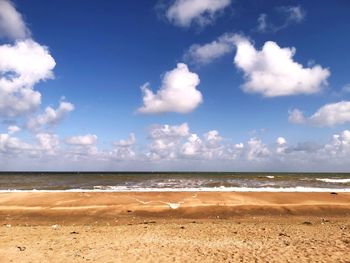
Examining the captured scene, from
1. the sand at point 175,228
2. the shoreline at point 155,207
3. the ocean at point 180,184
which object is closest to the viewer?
the sand at point 175,228

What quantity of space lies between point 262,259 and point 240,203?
1413 centimetres

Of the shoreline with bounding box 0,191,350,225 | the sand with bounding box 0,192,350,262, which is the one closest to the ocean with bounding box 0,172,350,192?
the shoreline with bounding box 0,191,350,225

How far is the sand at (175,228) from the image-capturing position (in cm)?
1188

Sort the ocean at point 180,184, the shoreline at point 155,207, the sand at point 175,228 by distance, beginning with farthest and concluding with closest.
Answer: the ocean at point 180,184 < the shoreline at point 155,207 < the sand at point 175,228

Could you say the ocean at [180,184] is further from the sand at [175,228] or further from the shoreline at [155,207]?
the sand at [175,228]

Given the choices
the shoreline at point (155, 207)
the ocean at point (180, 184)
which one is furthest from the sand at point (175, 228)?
the ocean at point (180, 184)

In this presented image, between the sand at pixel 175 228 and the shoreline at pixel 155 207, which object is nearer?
the sand at pixel 175 228

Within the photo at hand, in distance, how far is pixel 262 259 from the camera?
11.1 metres

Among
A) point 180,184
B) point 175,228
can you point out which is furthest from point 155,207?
point 180,184

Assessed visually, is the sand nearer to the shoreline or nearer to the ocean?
the shoreline

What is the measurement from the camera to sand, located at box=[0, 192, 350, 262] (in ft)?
39.0

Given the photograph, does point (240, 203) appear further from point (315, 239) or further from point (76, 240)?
point (76, 240)

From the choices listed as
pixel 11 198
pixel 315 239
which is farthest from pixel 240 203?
pixel 11 198

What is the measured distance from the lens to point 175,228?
1683 cm
